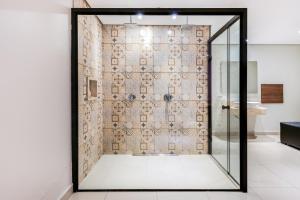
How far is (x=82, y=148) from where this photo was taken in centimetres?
360

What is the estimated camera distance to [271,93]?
7418mm

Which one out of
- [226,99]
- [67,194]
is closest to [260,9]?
[226,99]

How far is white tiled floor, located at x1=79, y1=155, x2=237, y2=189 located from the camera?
3438 millimetres

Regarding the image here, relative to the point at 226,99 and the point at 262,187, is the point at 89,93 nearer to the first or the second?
the point at 226,99

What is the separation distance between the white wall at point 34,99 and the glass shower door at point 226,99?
6.64 feet

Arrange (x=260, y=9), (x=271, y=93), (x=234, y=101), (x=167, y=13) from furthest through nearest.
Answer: (x=271, y=93) → (x=260, y=9) → (x=234, y=101) → (x=167, y=13)

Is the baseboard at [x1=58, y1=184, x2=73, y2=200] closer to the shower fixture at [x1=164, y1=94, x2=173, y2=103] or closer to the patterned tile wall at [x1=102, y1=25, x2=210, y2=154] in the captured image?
the patterned tile wall at [x1=102, y1=25, x2=210, y2=154]

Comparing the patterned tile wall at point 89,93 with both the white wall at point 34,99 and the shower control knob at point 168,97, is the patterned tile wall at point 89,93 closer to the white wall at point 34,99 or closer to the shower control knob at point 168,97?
the white wall at point 34,99

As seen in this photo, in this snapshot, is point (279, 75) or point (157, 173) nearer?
point (157, 173)

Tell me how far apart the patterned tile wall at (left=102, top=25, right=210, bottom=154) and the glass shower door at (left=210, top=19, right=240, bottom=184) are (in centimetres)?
29

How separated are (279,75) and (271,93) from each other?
52cm

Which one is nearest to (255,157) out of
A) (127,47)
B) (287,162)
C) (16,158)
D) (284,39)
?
(287,162)

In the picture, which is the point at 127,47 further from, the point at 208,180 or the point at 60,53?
the point at 208,180

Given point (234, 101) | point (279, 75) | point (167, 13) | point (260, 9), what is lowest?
point (234, 101)
